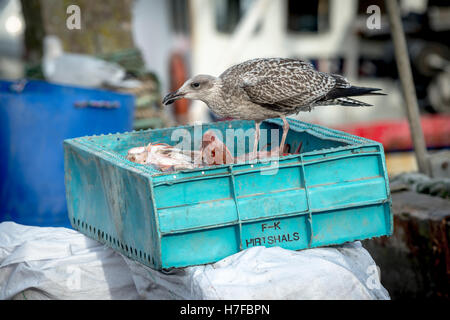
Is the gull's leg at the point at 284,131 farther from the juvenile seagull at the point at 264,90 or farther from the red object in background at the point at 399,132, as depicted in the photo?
the red object in background at the point at 399,132

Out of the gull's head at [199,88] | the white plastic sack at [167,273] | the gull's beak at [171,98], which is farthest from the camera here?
the gull's head at [199,88]

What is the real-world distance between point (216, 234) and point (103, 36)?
6.56 m

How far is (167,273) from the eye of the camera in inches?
159

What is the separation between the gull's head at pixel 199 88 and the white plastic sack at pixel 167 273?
117 cm

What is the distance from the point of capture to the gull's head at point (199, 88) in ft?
15.8

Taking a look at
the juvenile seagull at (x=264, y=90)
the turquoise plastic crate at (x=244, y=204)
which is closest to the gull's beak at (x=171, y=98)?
the juvenile seagull at (x=264, y=90)

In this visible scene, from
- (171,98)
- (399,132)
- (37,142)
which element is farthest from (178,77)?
(171,98)

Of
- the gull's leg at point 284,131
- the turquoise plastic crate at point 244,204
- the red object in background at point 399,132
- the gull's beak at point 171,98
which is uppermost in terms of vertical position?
the gull's beak at point 171,98

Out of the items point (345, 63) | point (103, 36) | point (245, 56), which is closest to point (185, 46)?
point (245, 56)

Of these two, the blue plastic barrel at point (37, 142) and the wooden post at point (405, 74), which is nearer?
the wooden post at point (405, 74)

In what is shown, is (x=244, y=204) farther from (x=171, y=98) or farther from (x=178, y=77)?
(x=178, y=77)

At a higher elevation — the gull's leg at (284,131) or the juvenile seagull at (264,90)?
the juvenile seagull at (264,90)

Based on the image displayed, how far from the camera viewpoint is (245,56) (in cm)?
1473

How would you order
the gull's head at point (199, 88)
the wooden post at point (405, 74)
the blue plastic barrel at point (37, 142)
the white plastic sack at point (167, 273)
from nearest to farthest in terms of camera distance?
the white plastic sack at point (167, 273) < the gull's head at point (199, 88) < the wooden post at point (405, 74) < the blue plastic barrel at point (37, 142)
